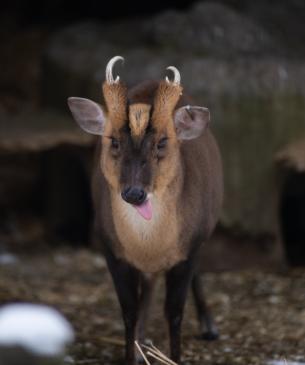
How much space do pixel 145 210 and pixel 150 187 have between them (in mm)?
99

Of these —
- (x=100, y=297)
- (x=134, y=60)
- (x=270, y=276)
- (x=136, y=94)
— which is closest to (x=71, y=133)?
(x=134, y=60)

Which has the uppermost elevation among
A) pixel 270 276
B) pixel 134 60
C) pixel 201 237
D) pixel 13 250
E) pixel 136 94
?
pixel 134 60

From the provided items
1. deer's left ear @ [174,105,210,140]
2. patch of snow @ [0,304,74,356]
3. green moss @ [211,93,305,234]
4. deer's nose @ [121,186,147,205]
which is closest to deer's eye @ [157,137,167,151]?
deer's left ear @ [174,105,210,140]

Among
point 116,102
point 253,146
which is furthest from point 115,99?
point 253,146

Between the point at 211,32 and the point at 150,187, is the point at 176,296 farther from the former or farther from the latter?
the point at 211,32

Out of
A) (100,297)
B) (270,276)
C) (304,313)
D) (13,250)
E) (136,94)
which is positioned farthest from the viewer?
(13,250)

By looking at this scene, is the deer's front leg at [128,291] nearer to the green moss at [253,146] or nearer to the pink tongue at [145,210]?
the pink tongue at [145,210]

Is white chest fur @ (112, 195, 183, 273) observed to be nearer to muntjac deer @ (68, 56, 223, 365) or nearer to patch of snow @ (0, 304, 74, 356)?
muntjac deer @ (68, 56, 223, 365)

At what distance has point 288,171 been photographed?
6496 mm

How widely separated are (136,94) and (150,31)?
10.0 feet

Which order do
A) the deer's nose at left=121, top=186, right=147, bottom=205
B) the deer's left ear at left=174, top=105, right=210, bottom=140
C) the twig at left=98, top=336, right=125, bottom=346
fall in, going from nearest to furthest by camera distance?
the deer's nose at left=121, top=186, right=147, bottom=205
the deer's left ear at left=174, top=105, right=210, bottom=140
the twig at left=98, top=336, right=125, bottom=346

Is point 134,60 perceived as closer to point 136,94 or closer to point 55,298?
point 55,298

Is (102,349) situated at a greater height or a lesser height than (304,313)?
lesser

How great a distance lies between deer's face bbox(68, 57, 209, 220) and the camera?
145 inches
